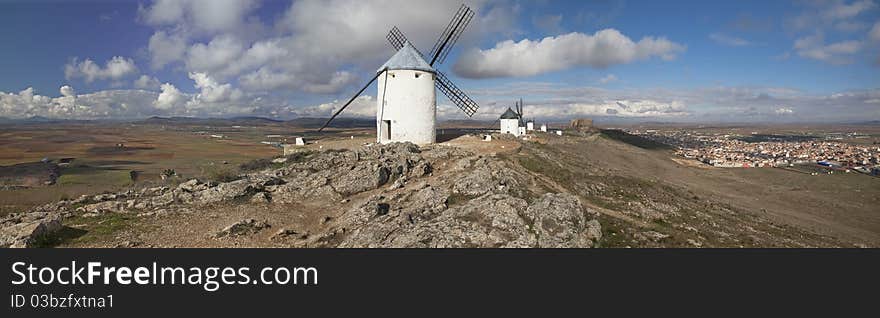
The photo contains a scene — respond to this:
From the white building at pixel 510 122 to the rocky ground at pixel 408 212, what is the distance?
33.6 meters

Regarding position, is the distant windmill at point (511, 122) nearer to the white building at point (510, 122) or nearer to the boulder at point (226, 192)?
the white building at point (510, 122)

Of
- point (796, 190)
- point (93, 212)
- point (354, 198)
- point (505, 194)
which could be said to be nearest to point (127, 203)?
point (93, 212)

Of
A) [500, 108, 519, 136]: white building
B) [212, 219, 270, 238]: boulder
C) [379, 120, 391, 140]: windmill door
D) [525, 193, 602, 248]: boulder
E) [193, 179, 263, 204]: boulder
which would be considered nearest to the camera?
[525, 193, 602, 248]: boulder

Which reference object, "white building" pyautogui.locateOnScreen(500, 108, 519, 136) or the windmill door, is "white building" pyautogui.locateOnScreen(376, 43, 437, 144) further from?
"white building" pyautogui.locateOnScreen(500, 108, 519, 136)

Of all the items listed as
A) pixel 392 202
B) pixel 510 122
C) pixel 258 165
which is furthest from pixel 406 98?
pixel 510 122

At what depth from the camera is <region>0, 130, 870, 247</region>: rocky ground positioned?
13766 mm

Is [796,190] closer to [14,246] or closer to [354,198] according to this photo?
[354,198]

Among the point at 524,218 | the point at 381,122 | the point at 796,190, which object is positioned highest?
the point at 381,122

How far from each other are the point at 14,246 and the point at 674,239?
21539 mm

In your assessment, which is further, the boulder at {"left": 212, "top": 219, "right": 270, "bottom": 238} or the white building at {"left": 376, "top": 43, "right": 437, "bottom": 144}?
the white building at {"left": 376, "top": 43, "right": 437, "bottom": 144}

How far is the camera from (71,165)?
123 ft

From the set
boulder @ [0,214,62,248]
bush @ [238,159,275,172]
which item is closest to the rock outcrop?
boulder @ [0,214,62,248]

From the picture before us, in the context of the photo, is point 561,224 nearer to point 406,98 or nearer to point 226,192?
point 226,192

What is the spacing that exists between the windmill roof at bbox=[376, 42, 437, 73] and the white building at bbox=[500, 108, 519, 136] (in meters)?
31.2
